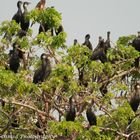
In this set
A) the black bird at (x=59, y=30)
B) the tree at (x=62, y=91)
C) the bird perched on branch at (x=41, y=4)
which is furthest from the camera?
the bird perched on branch at (x=41, y=4)

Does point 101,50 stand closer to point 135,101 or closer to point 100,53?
point 100,53

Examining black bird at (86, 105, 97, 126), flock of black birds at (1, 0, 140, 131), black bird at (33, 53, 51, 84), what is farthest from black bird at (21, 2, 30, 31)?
black bird at (86, 105, 97, 126)

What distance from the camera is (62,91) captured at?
1323cm

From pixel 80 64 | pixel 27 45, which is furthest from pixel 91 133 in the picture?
pixel 27 45

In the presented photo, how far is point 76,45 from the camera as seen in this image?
13.7 metres

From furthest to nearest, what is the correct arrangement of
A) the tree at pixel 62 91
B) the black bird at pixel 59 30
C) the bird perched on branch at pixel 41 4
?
the bird perched on branch at pixel 41 4
the black bird at pixel 59 30
the tree at pixel 62 91

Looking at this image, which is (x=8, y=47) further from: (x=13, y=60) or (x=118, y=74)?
(x=118, y=74)

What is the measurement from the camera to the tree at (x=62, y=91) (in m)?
12.4

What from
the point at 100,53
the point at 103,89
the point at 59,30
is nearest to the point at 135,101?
the point at 103,89

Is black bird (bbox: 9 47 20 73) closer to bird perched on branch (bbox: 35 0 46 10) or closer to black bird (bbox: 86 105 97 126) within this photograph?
bird perched on branch (bbox: 35 0 46 10)

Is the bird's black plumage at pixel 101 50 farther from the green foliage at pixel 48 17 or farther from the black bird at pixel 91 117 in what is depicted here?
the black bird at pixel 91 117

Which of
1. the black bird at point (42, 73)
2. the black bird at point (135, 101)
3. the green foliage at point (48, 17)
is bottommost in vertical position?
the black bird at point (135, 101)

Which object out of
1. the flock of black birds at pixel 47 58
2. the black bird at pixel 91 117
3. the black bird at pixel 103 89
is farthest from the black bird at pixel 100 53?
the black bird at pixel 91 117

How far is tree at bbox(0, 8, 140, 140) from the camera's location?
12.4 meters
